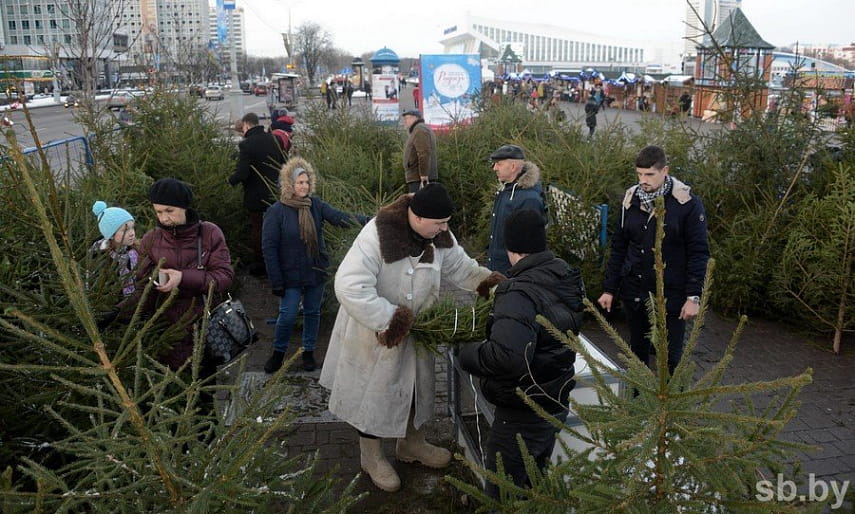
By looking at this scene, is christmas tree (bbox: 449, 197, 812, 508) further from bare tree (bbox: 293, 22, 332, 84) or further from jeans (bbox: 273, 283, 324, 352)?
bare tree (bbox: 293, 22, 332, 84)

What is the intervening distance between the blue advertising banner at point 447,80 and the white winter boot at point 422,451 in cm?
1414

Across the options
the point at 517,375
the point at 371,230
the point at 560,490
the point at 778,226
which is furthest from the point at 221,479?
the point at 778,226

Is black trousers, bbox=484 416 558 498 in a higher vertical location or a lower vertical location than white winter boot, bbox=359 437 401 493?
higher

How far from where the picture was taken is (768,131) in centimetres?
665

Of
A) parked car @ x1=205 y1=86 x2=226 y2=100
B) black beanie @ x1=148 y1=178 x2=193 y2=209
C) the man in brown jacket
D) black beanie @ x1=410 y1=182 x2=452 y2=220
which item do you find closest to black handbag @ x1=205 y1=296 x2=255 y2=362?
black beanie @ x1=148 y1=178 x2=193 y2=209

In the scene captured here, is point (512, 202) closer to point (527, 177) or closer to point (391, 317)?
point (527, 177)

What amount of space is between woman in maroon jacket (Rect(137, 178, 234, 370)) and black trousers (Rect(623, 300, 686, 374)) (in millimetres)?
2814

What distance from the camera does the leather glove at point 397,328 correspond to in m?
3.55

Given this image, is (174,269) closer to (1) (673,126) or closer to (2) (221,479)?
(2) (221,479)

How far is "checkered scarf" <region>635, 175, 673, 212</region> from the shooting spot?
4.60 meters

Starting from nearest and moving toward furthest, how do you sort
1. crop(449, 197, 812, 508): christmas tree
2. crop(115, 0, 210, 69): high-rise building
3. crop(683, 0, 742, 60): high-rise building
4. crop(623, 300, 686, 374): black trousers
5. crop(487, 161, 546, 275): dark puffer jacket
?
crop(449, 197, 812, 508): christmas tree
crop(623, 300, 686, 374): black trousers
crop(487, 161, 546, 275): dark puffer jacket
crop(683, 0, 742, 60): high-rise building
crop(115, 0, 210, 69): high-rise building

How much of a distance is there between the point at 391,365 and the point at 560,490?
1.82 m

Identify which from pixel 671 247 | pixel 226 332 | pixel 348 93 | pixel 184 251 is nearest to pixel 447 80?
pixel 348 93

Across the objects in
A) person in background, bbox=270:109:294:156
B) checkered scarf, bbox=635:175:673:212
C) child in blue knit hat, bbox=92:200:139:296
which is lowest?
child in blue knit hat, bbox=92:200:139:296
